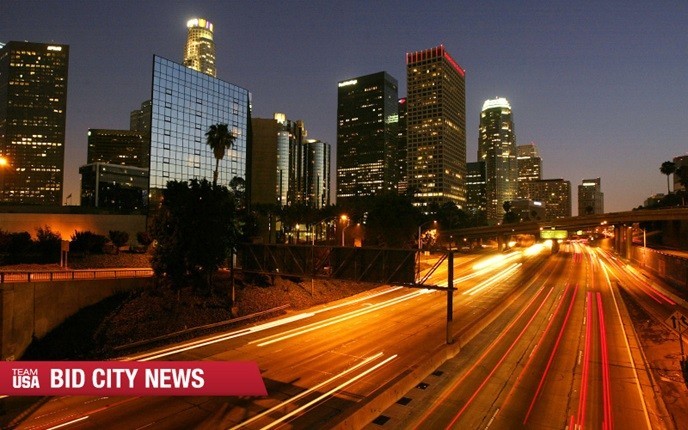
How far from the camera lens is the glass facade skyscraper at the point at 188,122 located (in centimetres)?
8825

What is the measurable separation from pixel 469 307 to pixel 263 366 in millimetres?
28349

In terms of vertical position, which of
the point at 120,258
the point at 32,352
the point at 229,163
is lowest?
the point at 32,352

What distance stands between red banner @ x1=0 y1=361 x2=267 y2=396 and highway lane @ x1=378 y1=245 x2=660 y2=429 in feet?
30.2

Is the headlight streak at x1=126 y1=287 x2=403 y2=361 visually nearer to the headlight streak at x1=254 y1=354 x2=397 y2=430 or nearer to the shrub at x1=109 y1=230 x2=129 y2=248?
the headlight streak at x1=254 y1=354 x2=397 y2=430

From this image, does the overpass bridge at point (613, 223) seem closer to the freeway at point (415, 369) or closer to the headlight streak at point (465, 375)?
the freeway at point (415, 369)

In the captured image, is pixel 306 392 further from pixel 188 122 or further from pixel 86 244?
pixel 188 122

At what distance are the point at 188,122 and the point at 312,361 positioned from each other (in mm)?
82768

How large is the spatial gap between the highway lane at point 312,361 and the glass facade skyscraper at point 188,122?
63.2m

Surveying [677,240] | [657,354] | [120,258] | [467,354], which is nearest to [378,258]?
[467,354]

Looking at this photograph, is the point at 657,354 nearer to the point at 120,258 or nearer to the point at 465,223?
the point at 120,258

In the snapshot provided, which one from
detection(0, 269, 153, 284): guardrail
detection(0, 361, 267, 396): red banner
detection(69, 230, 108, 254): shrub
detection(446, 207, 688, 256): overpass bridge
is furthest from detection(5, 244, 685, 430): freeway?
detection(446, 207, 688, 256): overpass bridge

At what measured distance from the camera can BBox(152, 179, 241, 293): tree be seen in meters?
37.6

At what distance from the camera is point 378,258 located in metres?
31.7

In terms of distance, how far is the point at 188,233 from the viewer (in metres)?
38.2
